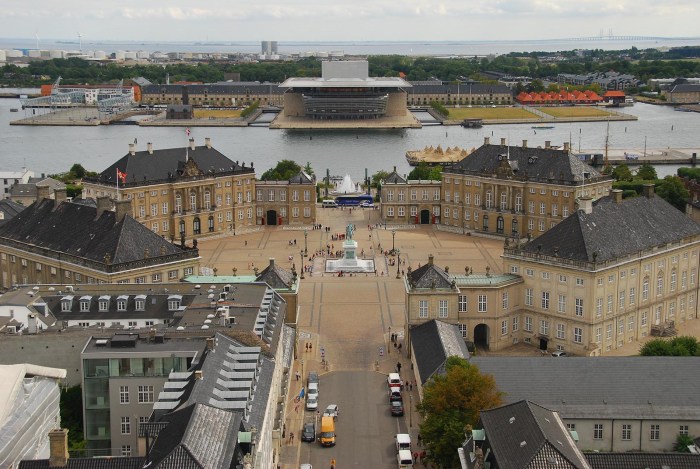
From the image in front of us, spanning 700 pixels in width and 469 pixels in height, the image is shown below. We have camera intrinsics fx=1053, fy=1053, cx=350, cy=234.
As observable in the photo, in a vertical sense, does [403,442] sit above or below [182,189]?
below

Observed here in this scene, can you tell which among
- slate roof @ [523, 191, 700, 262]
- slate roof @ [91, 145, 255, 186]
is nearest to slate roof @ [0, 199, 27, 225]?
slate roof @ [91, 145, 255, 186]

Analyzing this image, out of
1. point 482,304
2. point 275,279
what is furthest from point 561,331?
point 275,279

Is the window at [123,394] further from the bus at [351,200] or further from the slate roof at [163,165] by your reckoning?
the bus at [351,200]

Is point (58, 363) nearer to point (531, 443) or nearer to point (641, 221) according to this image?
point (531, 443)

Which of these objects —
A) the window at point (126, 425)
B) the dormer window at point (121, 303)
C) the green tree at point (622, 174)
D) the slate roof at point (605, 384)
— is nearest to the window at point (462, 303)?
the slate roof at point (605, 384)

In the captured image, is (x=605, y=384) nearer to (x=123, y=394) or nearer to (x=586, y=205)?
(x=586, y=205)

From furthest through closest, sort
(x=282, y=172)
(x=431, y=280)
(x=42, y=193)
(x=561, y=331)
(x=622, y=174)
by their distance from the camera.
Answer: (x=282, y=172) → (x=622, y=174) → (x=42, y=193) → (x=561, y=331) → (x=431, y=280)

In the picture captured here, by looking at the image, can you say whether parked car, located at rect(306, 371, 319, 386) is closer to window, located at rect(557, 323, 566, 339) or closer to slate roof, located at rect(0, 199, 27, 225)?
window, located at rect(557, 323, 566, 339)

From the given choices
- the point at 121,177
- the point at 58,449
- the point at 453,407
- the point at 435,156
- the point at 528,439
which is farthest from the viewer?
the point at 435,156
